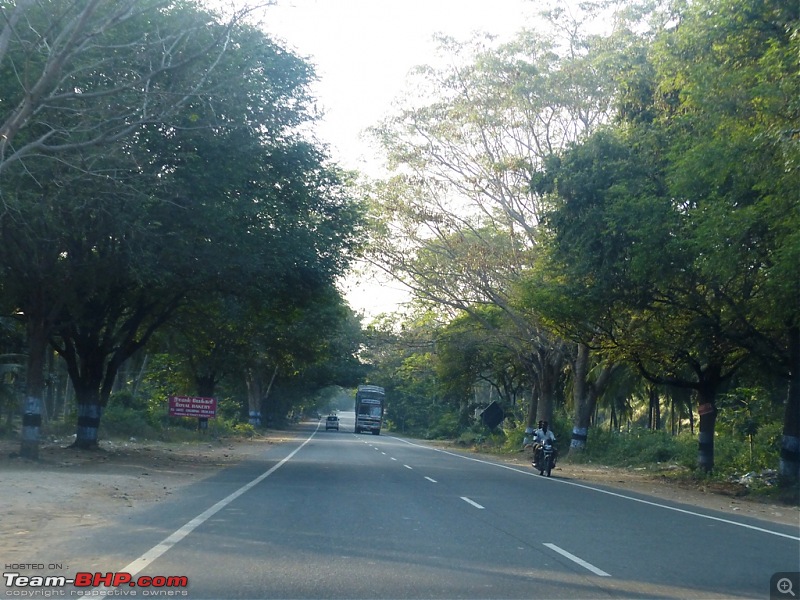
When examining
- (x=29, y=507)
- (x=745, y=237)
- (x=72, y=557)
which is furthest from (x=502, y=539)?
(x=745, y=237)

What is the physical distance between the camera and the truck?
80.8 m

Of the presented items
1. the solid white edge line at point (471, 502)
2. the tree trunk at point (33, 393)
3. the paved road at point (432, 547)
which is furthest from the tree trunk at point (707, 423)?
the tree trunk at point (33, 393)

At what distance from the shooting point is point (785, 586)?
29.2 ft

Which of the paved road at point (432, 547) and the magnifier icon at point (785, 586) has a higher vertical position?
the magnifier icon at point (785, 586)

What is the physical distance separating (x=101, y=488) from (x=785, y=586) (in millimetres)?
12893

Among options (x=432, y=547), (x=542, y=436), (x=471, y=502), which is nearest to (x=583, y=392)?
(x=542, y=436)

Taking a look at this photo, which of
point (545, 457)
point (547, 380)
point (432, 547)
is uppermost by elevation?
point (547, 380)

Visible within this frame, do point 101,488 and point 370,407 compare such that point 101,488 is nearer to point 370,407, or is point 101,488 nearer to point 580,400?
point 580,400

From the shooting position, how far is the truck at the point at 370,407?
80.8 metres

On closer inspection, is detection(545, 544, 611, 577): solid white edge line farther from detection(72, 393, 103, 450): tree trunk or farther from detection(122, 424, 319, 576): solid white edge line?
detection(72, 393, 103, 450): tree trunk

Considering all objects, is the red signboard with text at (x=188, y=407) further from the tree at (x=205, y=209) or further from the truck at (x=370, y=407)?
the truck at (x=370, y=407)

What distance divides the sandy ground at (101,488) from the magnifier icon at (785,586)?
7.16 metres

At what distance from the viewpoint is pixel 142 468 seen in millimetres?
23484

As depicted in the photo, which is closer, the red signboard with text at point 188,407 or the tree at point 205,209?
the tree at point 205,209
